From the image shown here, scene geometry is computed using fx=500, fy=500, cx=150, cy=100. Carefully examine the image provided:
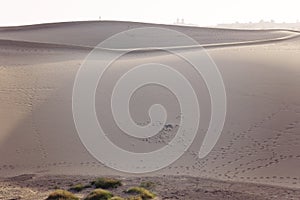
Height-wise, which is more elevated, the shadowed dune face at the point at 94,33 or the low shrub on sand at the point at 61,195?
the shadowed dune face at the point at 94,33

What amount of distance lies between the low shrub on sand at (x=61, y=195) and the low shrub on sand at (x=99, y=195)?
266mm

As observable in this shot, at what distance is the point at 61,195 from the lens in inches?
366

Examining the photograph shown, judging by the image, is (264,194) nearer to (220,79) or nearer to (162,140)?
(162,140)

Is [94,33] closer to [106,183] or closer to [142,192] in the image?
[106,183]

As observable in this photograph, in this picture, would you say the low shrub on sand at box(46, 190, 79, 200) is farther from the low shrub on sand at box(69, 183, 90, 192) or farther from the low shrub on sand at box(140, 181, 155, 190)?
the low shrub on sand at box(140, 181, 155, 190)

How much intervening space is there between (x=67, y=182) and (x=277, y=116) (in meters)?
7.68

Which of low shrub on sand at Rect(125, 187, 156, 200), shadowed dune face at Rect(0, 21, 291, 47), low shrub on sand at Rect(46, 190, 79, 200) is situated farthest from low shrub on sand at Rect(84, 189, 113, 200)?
shadowed dune face at Rect(0, 21, 291, 47)

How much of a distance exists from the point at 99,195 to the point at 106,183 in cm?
87

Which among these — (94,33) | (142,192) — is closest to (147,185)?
(142,192)

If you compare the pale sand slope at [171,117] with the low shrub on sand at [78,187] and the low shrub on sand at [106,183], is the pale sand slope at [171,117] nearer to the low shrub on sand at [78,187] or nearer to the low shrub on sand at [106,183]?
the low shrub on sand at [106,183]

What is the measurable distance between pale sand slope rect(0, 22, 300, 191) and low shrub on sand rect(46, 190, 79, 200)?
99.9 inches

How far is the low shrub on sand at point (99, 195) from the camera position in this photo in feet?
30.5

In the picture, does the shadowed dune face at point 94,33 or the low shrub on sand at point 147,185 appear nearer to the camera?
the low shrub on sand at point 147,185

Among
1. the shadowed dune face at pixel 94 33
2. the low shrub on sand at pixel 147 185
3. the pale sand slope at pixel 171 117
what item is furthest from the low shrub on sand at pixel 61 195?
the shadowed dune face at pixel 94 33
